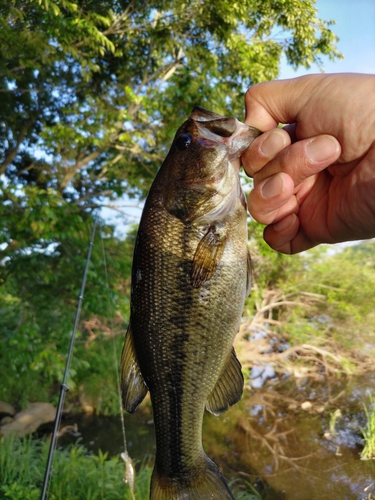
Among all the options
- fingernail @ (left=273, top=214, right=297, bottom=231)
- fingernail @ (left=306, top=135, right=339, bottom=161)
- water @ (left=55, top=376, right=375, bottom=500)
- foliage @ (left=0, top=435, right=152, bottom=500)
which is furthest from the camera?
water @ (left=55, top=376, right=375, bottom=500)

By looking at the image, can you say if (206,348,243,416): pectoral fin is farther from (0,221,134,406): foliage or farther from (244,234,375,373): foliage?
(244,234,375,373): foliage

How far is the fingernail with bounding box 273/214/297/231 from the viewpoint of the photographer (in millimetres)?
2014

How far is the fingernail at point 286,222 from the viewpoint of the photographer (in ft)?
6.61

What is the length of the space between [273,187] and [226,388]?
37.7 inches

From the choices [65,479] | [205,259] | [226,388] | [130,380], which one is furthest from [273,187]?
[65,479]

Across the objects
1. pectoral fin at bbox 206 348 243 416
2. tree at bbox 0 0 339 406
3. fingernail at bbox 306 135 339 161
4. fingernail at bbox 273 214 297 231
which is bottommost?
pectoral fin at bbox 206 348 243 416

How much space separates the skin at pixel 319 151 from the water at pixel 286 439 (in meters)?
4.91

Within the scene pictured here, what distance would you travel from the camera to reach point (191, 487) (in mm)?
1612

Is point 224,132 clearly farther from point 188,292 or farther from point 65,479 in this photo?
point 65,479

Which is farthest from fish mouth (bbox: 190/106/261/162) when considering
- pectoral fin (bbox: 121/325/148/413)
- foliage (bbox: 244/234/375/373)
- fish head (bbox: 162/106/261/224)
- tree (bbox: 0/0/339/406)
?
foliage (bbox: 244/234/375/373)

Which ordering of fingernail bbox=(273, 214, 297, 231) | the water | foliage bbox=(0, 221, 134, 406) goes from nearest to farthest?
fingernail bbox=(273, 214, 297, 231) < foliage bbox=(0, 221, 134, 406) < the water

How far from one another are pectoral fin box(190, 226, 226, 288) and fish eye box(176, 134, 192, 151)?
424 millimetres

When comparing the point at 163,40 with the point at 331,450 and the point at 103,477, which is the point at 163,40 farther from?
the point at 331,450

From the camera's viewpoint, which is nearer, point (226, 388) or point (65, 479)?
point (226, 388)
